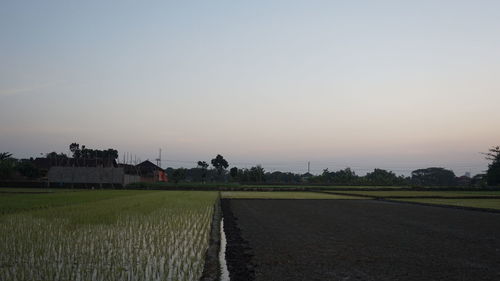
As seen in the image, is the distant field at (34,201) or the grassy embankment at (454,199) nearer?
the distant field at (34,201)

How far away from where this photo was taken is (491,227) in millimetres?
16391


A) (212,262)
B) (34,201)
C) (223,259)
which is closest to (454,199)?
(34,201)

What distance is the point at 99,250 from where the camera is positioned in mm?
9328

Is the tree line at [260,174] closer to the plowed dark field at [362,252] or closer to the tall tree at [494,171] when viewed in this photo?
the tall tree at [494,171]

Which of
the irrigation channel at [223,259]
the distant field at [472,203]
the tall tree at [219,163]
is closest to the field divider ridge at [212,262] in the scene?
the irrigation channel at [223,259]

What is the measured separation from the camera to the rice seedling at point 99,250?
7172 mm

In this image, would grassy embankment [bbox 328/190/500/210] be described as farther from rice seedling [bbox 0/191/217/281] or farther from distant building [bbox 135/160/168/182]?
distant building [bbox 135/160/168/182]

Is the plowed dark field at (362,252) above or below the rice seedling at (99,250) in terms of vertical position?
below

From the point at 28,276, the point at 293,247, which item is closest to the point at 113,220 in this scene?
the point at 293,247

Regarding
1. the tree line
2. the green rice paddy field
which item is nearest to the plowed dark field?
the green rice paddy field

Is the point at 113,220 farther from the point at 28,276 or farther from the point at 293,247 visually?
the point at 28,276

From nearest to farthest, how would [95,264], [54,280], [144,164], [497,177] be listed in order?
[54,280], [95,264], [497,177], [144,164]

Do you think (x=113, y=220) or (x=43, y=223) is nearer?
(x=43, y=223)

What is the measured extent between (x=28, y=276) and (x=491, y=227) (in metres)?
15.6
